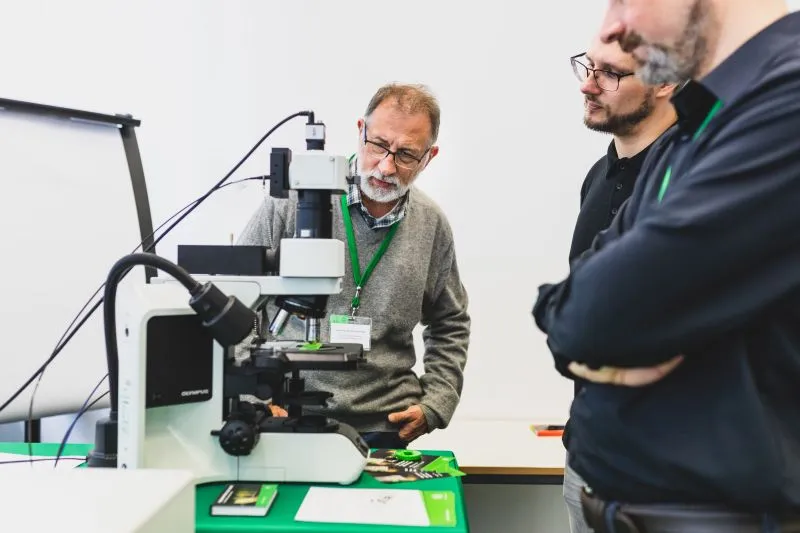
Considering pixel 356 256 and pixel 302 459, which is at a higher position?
pixel 356 256

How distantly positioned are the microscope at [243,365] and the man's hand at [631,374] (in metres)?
0.50

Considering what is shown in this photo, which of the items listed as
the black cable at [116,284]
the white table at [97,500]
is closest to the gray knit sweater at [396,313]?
the black cable at [116,284]

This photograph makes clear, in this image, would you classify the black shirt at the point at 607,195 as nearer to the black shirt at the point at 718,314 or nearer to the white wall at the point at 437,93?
the black shirt at the point at 718,314

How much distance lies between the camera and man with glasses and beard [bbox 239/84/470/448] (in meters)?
1.79

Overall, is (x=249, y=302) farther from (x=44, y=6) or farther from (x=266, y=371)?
(x=44, y=6)

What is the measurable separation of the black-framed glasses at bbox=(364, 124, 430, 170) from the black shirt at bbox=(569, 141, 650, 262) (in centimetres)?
51

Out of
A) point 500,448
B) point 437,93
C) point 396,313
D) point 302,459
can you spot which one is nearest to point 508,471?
point 500,448

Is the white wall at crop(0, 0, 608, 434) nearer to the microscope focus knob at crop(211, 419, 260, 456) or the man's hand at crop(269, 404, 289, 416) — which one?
the man's hand at crop(269, 404, 289, 416)

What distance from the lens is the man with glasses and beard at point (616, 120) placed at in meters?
1.60

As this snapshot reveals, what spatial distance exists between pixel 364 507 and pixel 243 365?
1.20 ft

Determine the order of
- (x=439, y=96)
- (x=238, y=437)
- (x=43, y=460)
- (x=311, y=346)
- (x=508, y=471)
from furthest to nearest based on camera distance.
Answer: (x=439, y=96), (x=508, y=471), (x=43, y=460), (x=311, y=346), (x=238, y=437)

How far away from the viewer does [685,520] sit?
84cm

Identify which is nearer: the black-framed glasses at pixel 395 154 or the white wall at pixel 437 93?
the black-framed glasses at pixel 395 154

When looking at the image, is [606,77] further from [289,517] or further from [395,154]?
[289,517]
